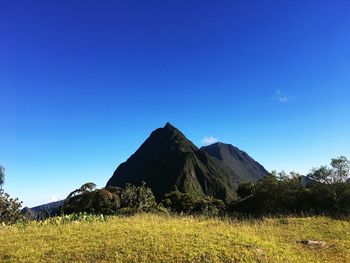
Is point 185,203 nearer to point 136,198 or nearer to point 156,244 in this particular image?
point 136,198

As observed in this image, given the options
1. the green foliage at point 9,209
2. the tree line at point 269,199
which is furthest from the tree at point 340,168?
the green foliage at point 9,209

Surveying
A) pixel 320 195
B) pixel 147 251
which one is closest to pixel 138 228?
pixel 147 251

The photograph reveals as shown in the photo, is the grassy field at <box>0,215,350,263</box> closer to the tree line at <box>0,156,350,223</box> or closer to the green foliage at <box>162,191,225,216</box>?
the tree line at <box>0,156,350,223</box>

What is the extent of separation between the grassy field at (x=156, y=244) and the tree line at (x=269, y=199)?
24.2ft

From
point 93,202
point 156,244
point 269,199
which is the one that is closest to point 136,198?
point 93,202

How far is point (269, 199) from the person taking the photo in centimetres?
3123

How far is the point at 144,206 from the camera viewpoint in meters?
30.2

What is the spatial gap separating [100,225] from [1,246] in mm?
4196

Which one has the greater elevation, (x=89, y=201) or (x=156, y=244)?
(x=89, y=201)

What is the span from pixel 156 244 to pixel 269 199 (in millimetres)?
21164

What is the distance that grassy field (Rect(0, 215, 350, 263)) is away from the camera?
35.7ft

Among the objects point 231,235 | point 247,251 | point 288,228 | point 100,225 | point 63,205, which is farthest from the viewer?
point 63,205

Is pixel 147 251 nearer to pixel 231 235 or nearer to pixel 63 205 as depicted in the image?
pixel 231 235

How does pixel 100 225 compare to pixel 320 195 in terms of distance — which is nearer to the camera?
pixel 100 225
